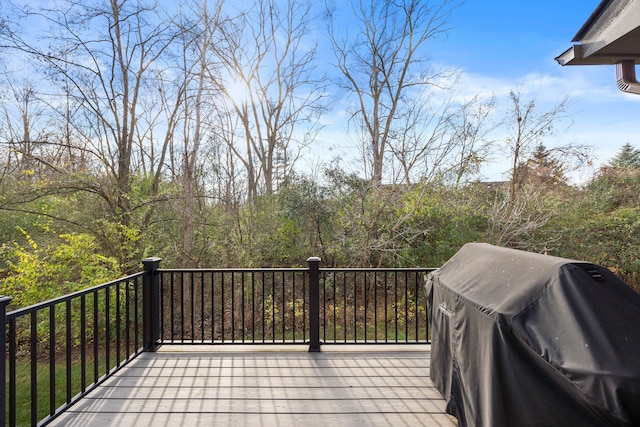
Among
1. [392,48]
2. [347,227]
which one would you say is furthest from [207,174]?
[392,48]

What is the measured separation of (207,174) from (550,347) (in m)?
8.24

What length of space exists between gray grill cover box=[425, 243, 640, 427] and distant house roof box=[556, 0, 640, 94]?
211 cm

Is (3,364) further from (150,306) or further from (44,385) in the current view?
(44,385)

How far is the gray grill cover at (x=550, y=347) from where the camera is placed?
4.43 ft

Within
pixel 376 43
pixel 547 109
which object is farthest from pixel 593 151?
pixel 376 43

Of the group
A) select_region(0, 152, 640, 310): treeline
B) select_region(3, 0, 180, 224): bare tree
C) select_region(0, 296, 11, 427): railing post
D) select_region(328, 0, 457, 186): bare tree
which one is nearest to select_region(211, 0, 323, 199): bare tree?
select_region(328, 0, 457, 186): bare tree

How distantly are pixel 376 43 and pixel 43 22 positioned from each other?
304 inches

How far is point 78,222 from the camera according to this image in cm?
709

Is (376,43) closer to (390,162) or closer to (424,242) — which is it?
(390,162)

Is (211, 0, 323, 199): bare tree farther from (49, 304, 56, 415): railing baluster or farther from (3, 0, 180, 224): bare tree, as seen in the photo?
(49, 304, 56, 415): railing baluster

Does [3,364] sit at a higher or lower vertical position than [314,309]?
higher

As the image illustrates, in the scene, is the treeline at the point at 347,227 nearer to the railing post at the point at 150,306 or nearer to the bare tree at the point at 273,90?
the bare tree at the point at 273,90

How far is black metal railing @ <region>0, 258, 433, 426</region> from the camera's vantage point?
370 centimetres

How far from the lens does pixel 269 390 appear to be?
2803mm
